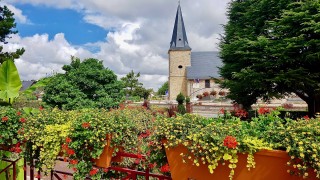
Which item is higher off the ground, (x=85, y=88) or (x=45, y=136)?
(x=85, y=88)

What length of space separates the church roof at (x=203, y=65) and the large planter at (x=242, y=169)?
160ft

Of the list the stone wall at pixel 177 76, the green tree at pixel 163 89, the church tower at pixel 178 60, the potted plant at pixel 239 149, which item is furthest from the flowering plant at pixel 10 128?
the green tree at pixel 163 89

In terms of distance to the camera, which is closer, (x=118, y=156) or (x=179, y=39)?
(x=118, y=156)

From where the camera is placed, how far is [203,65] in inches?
2078

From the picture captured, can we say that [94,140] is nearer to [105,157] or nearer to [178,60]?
[105,157]

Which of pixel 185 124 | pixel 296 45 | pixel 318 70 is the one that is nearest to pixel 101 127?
pixel 185 124

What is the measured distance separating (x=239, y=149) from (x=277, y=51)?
1306 cm

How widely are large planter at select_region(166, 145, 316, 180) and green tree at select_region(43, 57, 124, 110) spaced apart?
13.1m

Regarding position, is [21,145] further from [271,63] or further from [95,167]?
[271,63]

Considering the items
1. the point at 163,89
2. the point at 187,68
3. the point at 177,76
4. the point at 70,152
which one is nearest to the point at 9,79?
the point at 70,152

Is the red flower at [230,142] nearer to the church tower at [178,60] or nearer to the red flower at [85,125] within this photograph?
the red flower at [85,125]

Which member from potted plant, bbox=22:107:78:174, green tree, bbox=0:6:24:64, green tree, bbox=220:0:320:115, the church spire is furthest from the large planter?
the church spire

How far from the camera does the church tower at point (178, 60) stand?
50297mm

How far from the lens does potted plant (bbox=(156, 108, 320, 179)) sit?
1.78 metres
